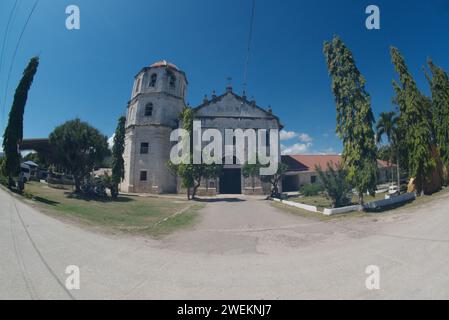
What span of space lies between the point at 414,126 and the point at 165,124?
26753mm

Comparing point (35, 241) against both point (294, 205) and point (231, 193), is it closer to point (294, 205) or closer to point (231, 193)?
point (294, 205)

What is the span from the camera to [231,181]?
2800 cm

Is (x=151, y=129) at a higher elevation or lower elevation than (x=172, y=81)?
lower

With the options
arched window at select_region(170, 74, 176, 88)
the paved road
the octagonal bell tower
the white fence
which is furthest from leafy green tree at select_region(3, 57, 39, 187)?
the white fence

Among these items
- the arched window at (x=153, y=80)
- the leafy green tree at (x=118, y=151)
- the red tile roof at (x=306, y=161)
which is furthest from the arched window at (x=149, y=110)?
the red tile roof at (x=306, y=161)

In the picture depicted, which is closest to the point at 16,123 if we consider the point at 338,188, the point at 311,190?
the point at 338,188

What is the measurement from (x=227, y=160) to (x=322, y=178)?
15.1 m

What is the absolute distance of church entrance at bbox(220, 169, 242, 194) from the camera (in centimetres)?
2788

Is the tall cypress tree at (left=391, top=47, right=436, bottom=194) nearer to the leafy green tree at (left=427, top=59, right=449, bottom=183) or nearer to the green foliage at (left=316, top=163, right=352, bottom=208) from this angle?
the leafy green tree at (left=427, top=59, right=449, bottom=183)

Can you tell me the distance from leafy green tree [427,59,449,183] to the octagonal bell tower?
1138 inches

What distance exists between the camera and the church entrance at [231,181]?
27.9 meters

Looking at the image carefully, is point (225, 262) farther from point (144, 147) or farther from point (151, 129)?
point (151, 129)
